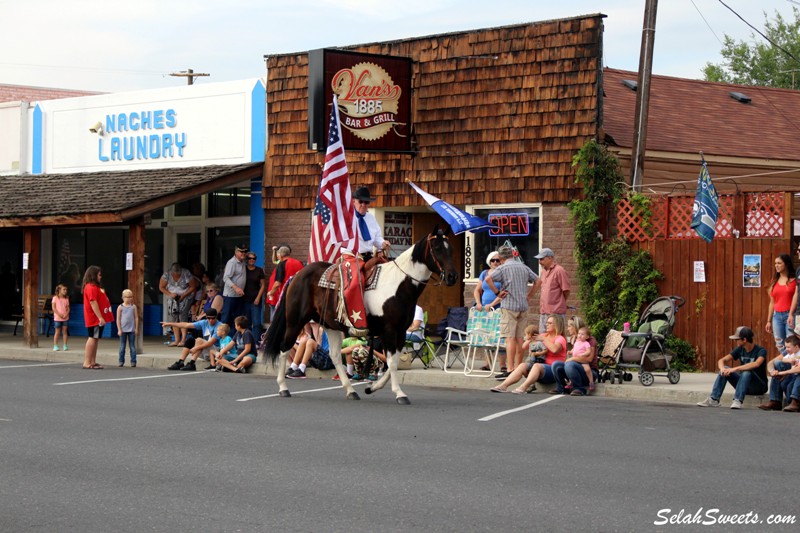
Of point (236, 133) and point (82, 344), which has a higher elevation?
point (236, 133)

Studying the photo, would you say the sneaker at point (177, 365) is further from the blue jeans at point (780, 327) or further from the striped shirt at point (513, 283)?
the blue jeans at point (780, 327)

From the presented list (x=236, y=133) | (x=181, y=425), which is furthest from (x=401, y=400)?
(x=236, y=133)

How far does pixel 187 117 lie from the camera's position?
25281 millimetres

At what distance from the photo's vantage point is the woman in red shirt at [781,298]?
15.9 metres

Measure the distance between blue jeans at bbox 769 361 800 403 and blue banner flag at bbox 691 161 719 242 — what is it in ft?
13.2

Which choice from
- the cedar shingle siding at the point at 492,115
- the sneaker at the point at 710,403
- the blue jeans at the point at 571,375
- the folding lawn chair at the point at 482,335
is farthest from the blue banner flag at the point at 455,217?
the sneaker at the point at 710,403

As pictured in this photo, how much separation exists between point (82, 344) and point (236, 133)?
18.2 feet

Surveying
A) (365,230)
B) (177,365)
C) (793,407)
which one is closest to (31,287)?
(177,365)

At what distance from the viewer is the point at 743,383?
1398cm

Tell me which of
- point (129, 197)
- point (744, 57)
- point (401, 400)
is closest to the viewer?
point (401, 400)

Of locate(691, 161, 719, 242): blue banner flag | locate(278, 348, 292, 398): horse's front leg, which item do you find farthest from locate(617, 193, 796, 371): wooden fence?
locate(278, 348, 292, 398): horse's front leg

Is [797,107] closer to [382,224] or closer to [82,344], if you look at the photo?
[382,224]

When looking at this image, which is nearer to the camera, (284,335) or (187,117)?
(284,335)

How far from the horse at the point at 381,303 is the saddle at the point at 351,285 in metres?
0.07
